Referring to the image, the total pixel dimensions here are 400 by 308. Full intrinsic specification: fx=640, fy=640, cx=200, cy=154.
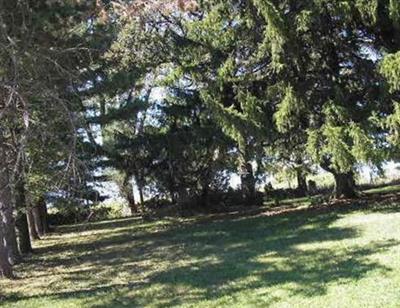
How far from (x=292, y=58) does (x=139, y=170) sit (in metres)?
9.46

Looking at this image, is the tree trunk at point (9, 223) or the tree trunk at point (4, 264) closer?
the tree trunk at point (4, 264)

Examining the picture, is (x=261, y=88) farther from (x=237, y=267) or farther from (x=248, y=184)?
(x=237, y=267)

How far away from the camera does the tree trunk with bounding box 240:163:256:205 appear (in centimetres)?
2374

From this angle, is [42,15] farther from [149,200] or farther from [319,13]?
[149,200]

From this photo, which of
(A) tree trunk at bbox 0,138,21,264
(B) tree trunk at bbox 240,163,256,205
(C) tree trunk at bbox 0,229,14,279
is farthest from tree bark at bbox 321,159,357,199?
(C) tree trunk at bbox 0,229,14,279

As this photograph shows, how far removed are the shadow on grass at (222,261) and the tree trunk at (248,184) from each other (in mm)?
5032

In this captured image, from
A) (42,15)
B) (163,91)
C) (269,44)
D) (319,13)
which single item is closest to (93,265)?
(42,15)

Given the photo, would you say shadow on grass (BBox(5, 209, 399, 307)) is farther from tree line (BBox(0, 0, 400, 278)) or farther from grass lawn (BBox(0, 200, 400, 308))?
tree line (BBox(0, 0, 400, 278))

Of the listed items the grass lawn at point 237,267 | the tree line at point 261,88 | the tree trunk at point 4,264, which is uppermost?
the tree line at point 261,88

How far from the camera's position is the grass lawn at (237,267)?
8617 mm

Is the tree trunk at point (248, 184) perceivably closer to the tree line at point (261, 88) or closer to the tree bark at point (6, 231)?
the tree line at point (261, 88)

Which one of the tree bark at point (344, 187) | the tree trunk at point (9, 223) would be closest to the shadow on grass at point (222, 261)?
the tree trunk at point (9, 223)

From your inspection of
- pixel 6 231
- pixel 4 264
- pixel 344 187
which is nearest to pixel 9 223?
pixel 6 231

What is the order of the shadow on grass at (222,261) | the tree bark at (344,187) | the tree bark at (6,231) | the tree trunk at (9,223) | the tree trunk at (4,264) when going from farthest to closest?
the tree bark at (344,187) < the tree trunk at (9,223) < the tree trunk at (4,264) < the tree bark at (6,231) < the shadow on grass at (222,261)
